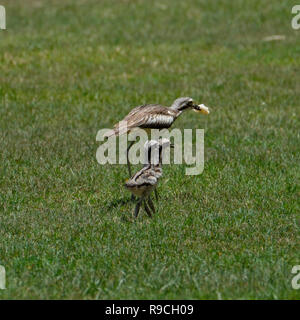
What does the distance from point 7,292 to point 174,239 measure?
2.03 metres

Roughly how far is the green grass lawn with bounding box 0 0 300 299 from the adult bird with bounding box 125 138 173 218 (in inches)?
11.4

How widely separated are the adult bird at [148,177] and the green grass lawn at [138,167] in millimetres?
291

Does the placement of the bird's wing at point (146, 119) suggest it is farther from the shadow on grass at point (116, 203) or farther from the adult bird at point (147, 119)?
the shadow on grass at point (116, 203)

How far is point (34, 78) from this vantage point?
51.9ft

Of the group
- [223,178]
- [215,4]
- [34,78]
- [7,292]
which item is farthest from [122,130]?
[215,4]

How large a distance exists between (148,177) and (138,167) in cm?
255
